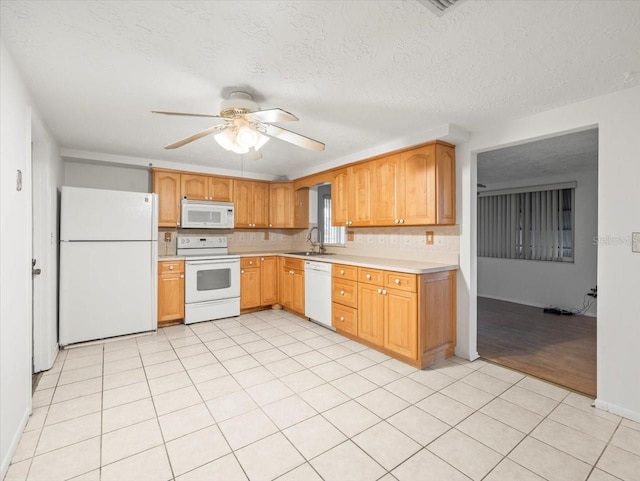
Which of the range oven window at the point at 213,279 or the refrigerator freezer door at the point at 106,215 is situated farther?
the range oven window at the point at 213,279

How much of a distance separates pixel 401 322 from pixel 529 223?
160 inches

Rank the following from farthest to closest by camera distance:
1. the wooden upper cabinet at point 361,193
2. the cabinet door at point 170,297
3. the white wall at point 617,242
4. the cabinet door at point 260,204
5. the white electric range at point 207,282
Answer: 1. the cabinet door at point 260,204
2. the white electric range at point 207,282
3. the cabinet door at point 170,297
4. the wooden upper cabinet at point 361,193
5. the white wall at point 617,242

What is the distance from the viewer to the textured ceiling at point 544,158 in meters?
3.48

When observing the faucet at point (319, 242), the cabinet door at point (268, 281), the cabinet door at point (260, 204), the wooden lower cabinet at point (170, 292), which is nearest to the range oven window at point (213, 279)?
the wooden lower cabinet at point (170, 292)

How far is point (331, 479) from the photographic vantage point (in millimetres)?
1601

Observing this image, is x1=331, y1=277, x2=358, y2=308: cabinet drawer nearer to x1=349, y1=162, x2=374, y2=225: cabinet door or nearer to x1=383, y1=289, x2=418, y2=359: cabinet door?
x1=383, y1=289, x2=418, y2=359: cabinet door

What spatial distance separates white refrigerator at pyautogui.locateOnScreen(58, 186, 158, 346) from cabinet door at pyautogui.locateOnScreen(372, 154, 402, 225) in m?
2.66

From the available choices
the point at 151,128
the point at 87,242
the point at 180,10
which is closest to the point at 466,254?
the point at 180,10

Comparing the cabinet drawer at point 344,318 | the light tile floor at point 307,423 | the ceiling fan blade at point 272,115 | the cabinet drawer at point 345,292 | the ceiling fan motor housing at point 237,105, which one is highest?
the ceiling fan motor housing at point 237,105

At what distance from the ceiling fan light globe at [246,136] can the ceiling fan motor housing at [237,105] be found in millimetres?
104

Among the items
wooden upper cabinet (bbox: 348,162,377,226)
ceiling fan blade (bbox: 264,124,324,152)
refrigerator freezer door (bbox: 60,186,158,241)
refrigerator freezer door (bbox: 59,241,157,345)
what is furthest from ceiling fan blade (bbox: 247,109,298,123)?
refrigerator freezer door (bbox: 59,241,157,345)

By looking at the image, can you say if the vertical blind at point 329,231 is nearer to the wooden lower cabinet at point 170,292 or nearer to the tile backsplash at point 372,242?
the tile backsplash at point 372,242

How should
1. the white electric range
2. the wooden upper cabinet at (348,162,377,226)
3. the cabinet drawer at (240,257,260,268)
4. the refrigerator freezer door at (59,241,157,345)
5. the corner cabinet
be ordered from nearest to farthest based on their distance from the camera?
the refrigerator freezer door at (59,241,157,345), the wooden upper cabinet at (348,162,377,226), the white electric range, the corner cabinet, the cabinet drawer at (240,257,260,268)

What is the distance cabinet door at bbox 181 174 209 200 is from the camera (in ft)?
14.8
